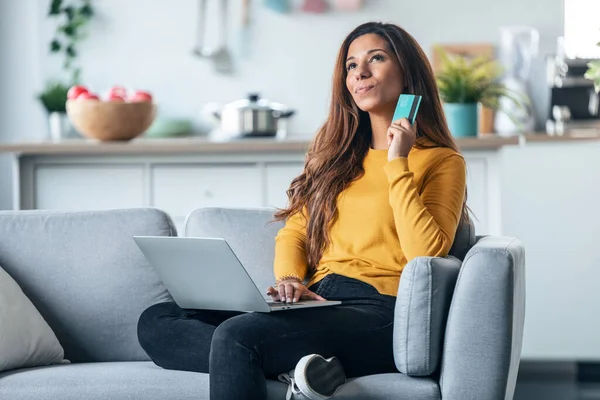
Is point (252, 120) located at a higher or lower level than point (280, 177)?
higher

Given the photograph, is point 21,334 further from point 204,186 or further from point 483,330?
point 204,186

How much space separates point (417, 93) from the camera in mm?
2445

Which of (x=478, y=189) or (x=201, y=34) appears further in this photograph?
(x=201, y=34)

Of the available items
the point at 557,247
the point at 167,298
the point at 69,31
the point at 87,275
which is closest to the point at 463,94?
the point at 557,247

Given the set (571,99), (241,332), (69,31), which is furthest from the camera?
(69,31)

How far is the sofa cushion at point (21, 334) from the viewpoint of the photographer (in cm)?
231

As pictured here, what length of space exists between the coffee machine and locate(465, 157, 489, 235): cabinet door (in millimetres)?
1307

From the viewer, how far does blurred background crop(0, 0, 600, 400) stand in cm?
372

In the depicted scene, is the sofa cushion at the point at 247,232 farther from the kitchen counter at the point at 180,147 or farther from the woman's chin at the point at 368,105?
the kitchen counter at the point at 180,147

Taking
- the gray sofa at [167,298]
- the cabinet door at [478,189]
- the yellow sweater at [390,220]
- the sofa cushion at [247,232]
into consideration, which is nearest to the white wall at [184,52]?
the cabinet door at [478,189]

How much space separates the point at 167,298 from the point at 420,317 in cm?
75

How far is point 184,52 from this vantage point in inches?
210

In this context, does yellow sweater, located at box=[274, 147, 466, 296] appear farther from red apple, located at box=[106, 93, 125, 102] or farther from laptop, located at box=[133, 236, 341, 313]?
red apple, located at box=[106, 93, 125, 102]

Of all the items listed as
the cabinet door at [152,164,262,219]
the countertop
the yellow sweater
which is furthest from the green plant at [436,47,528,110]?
the yellow sweater
